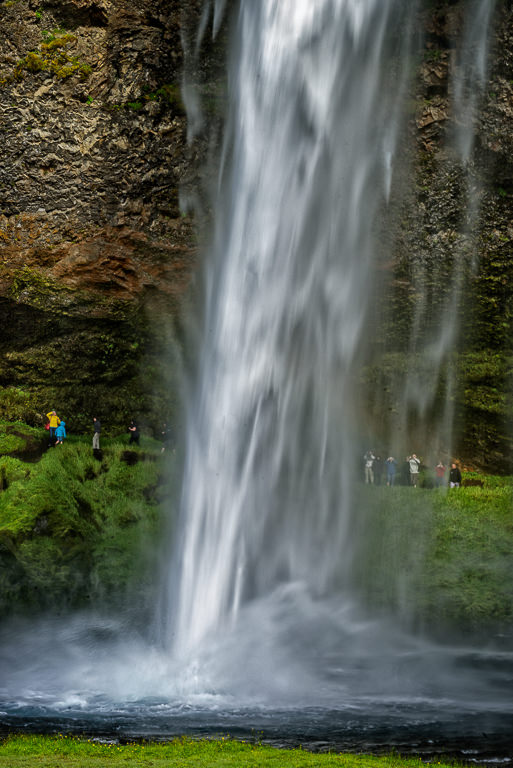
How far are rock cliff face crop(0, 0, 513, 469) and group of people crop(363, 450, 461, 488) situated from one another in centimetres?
474

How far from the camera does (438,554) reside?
19.5m

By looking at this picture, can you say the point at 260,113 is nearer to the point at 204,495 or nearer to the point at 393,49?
the point at 393,49

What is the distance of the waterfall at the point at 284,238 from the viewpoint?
60.0ft

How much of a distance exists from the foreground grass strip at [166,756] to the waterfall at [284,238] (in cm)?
723

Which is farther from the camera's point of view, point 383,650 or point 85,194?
point 85,194

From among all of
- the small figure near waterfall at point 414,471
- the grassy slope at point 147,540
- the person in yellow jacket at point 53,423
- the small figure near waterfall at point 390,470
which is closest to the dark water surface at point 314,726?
the grassy slope at point 147,540

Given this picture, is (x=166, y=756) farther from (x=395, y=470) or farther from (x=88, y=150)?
(x=88, y=150)

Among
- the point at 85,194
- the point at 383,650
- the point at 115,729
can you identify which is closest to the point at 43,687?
the point at 115,729

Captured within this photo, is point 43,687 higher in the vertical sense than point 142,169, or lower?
lower

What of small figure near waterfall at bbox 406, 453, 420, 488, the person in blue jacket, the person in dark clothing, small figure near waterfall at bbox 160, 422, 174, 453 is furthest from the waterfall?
the person in blue jacket

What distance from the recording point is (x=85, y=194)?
2025 centimetres

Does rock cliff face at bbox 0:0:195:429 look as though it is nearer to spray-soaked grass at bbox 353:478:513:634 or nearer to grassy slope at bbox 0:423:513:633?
grassy slope at bbox 0:423:513:633

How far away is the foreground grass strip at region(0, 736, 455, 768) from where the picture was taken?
349 inches

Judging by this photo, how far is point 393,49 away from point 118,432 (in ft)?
46.0
